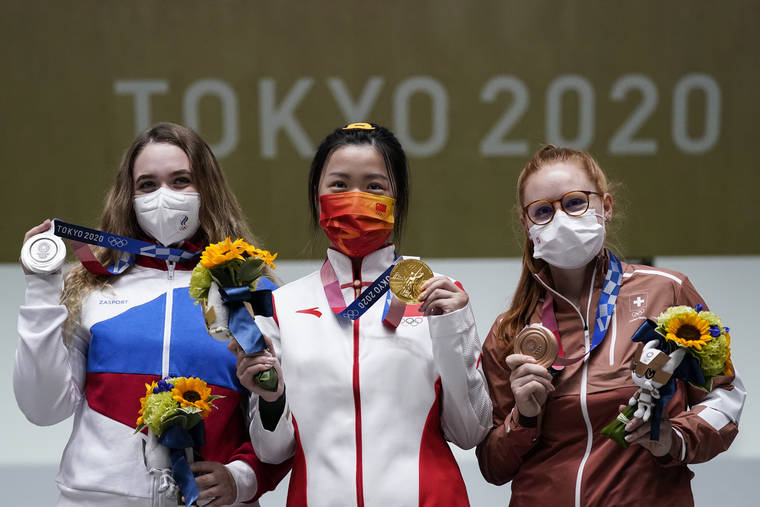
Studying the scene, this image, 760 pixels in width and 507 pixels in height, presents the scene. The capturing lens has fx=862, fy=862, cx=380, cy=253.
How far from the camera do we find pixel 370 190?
110 inches

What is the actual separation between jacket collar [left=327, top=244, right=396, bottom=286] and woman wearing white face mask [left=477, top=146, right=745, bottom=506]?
456 mm

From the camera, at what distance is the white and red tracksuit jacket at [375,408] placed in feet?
8.28

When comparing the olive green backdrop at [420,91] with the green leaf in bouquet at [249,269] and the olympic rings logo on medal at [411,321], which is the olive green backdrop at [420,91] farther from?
the green leaf in bouquet at [249,269]

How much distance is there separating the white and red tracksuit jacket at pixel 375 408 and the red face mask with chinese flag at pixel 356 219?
0.76 feet

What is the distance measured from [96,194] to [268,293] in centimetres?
383

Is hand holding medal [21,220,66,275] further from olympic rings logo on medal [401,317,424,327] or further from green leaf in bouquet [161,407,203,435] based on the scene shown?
olympic rings logo on medal [401,317,424,327]

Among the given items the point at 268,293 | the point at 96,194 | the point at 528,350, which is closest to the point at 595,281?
the point at 528,350

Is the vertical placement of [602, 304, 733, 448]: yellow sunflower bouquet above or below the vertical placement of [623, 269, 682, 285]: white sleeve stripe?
below

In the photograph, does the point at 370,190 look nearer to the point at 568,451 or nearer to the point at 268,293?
the point at 268,293

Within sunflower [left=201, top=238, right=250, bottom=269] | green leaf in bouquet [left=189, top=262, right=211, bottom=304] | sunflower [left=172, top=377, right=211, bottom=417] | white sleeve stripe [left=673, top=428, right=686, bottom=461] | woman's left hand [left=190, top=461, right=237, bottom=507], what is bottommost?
woman's left hand [left=190, top=461, right=237, bottom=507]

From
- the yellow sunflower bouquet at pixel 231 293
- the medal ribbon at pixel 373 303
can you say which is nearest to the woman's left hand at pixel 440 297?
the medal ribbon at pixel 373 303

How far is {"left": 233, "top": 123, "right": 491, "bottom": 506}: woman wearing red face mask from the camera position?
2.53 m

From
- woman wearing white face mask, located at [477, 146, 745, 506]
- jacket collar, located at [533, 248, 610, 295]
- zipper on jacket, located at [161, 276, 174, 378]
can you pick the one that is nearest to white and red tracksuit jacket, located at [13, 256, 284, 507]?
zipper on jacket, located at [161, 276, 174, 378]

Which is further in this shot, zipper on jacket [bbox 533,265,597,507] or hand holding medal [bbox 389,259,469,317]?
zipper on jacket [bbox 533,265,597,507]
